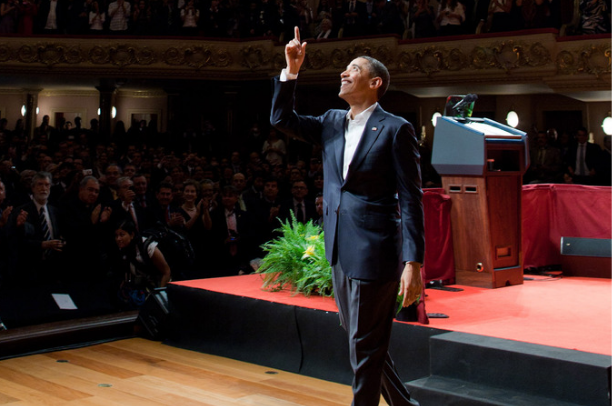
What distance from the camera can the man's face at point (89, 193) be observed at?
476 centimetres

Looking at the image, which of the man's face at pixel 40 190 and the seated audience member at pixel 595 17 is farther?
the seated audience member at pixel 595 17

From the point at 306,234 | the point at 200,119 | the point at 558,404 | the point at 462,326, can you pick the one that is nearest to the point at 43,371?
the point at 306,234

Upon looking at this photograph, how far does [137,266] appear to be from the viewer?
14.2 feet

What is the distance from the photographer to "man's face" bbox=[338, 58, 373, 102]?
1872mm

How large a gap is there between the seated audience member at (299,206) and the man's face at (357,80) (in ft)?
12.2

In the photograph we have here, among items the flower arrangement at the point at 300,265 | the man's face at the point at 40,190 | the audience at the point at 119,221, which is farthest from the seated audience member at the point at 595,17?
the man's face at the point at 40,190

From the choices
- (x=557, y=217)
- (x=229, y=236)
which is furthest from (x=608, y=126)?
(x=229, y=236)

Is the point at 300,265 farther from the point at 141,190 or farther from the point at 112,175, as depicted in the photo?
the point at 112,175

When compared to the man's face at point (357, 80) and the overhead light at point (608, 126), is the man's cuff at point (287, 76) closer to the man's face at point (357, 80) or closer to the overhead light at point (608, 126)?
the man's face at point (357, 80)

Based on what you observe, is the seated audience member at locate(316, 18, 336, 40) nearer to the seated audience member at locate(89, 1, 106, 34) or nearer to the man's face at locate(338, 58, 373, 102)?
the seated audience member at locate(89, 1, 106, 34)

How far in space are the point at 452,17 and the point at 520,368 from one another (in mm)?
8390

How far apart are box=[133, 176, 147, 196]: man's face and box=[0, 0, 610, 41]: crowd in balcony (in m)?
6.02

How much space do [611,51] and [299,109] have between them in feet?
18.1

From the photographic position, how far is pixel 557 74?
9.18 metres
